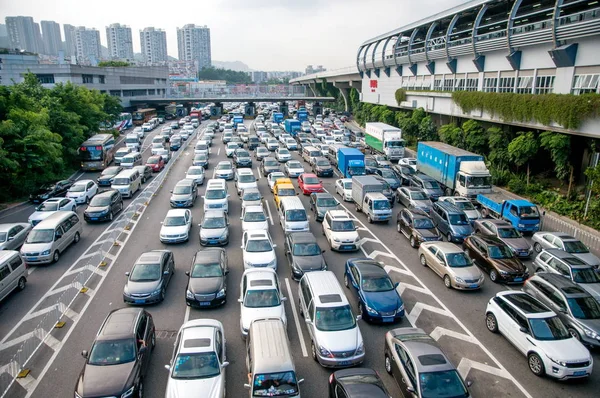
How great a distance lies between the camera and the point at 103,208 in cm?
2459

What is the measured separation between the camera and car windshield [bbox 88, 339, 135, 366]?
10.4m

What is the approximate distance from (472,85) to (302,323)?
35.6 metres

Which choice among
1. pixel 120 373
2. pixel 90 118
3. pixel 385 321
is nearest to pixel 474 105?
pixel 385 321

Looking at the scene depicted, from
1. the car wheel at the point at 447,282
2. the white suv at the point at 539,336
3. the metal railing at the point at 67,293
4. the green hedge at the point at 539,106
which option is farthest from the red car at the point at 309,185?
the white suv at the point at 539,336

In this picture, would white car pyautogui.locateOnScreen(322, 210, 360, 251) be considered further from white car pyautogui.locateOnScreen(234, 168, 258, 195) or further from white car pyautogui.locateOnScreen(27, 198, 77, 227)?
white car pyautogui.locateOnScreen(27, 198, 77, 227)

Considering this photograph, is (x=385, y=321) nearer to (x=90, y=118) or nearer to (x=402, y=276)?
(x=402, y=276)

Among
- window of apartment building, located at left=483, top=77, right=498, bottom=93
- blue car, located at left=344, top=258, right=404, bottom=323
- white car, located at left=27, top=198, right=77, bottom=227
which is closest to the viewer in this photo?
blue car, located at left=344, top=258, right=404, bottom=323

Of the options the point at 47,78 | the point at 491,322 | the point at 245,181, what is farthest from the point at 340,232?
the point at 47,78

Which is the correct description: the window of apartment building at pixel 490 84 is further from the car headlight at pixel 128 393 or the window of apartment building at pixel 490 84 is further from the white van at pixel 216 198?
the car headlight at pixel 128 393

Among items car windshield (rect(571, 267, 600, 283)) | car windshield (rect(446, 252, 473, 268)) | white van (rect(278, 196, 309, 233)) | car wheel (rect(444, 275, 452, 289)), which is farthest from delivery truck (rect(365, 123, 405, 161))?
car windshield (rect(571, 267, 600, 283))

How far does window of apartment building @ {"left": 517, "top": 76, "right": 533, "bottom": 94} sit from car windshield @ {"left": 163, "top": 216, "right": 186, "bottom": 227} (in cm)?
2804

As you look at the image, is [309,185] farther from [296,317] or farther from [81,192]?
[296,317]

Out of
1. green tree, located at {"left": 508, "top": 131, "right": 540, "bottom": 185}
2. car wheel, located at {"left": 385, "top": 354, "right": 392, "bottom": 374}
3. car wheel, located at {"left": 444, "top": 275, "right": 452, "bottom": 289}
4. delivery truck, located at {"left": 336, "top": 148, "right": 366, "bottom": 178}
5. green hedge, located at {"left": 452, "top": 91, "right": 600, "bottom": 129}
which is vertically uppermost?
green hedge, located at {"left": 452, "top": 91, "right": 600, "bottom": 129}

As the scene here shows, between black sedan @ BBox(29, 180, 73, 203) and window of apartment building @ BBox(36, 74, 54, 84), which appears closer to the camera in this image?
black sedan @ BBox(29, 180, 73, 203)
